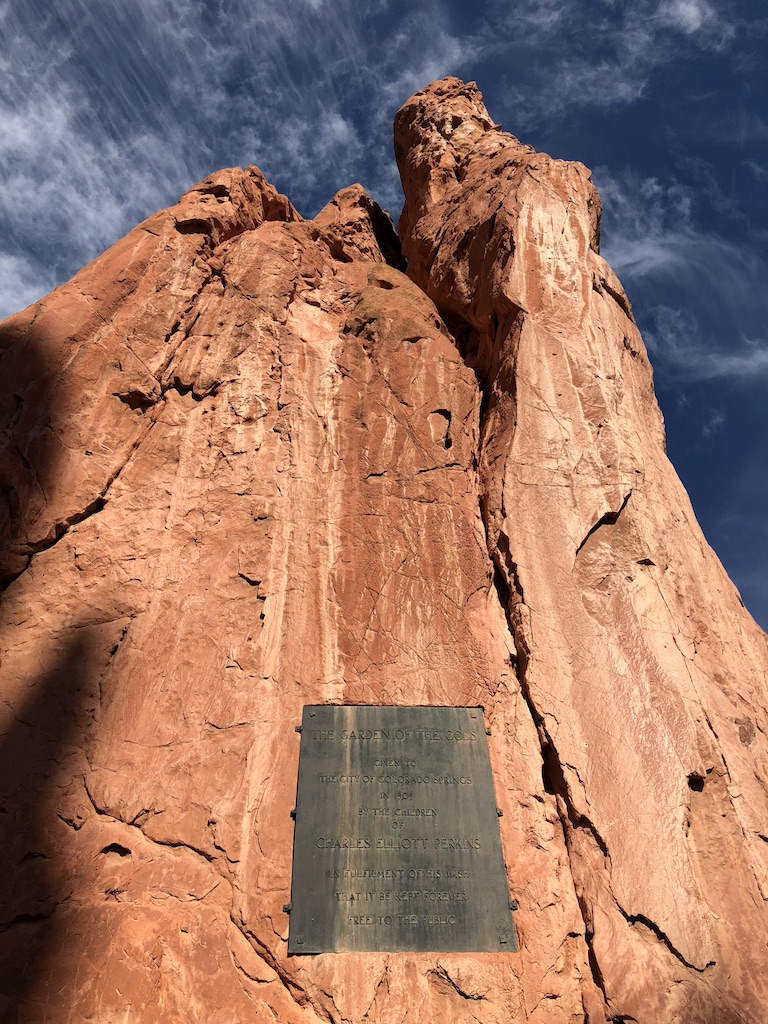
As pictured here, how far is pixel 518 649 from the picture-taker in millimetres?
6633

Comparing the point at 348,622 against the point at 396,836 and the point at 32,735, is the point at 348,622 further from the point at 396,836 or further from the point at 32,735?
the point at 32,735

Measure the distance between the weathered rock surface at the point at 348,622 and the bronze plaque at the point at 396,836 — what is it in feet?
0.54

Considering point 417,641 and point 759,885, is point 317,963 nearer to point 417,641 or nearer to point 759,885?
point 417,641

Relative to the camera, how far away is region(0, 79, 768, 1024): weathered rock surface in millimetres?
5016

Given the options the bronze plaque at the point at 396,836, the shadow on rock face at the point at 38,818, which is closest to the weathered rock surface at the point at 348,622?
the shadow on rock face at the point at 38,818

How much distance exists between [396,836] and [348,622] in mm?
2074

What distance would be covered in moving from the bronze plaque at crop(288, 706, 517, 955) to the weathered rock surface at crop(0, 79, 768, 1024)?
6.4 inches

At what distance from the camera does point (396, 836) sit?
552 cm

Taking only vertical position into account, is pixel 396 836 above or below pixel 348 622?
below

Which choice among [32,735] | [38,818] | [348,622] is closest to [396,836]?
[348,622]

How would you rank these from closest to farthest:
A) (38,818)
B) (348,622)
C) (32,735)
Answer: (38,818) → (32,735) → (348,622)

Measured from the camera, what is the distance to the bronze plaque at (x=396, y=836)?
203 inches

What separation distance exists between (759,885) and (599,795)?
52.7 inches

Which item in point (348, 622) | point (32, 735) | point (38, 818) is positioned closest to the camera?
point (38, 818)
